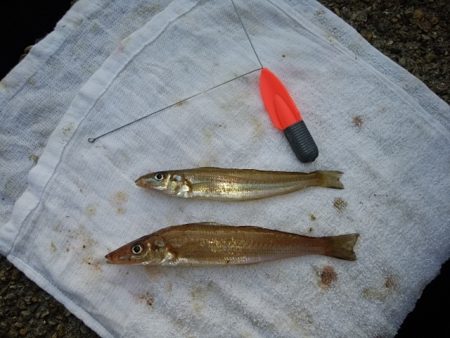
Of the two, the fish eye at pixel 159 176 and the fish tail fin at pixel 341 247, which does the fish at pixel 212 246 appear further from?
the fish eye at pixel 159 176

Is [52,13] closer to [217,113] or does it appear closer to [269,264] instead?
[217,113]

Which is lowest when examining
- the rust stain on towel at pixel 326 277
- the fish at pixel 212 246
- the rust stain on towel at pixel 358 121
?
the rust stain on towel at pixel 326 277

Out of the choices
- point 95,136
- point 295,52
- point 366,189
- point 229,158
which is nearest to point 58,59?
point 95,136

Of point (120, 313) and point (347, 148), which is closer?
point (120, 313)

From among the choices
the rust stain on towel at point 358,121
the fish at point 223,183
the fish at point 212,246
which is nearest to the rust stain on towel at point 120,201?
the fish at point 223,183

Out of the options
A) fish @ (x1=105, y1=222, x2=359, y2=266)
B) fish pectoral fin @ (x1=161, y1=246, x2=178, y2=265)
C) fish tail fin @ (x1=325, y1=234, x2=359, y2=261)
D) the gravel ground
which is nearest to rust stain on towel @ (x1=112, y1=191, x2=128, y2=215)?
fish @ (x1=105, y1=222, x2=359, y2=266)

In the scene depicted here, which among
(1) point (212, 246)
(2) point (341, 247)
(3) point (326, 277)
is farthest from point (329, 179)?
(1) point (212, 246)
